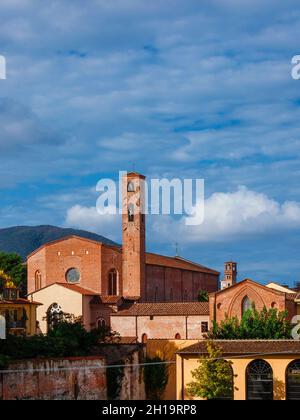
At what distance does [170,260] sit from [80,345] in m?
42.8

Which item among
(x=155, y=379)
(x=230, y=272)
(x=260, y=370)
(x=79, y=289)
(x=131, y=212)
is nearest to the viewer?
(x=260, y=370)

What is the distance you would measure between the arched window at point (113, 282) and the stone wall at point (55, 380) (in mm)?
32707

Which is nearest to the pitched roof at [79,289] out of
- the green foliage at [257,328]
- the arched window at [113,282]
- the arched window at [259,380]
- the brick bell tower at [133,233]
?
the arched window at [113,282]

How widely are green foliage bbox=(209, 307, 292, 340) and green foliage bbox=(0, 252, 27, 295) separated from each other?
1223 inches

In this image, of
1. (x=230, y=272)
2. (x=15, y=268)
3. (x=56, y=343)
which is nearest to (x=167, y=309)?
(x=15, y=268)

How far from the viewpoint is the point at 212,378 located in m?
38.1

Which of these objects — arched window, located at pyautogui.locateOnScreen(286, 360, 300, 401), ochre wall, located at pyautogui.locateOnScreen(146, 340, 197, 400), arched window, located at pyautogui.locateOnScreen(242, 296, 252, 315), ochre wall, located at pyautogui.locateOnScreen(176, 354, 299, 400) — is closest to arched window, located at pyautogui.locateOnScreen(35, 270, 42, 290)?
arched window, located at pyautogui.locateOnScreen(242, 296, 252, 315)

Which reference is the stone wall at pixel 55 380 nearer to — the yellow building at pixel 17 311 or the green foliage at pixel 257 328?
the yellow building at pixel 17 311

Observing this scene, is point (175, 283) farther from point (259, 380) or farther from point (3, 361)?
point (3, 361)

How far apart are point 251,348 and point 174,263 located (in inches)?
1604

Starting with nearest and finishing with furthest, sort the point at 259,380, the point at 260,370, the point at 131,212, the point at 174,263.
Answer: the point at 259,380 → the point at 260,370 → the point at 131,212 → the point at 174,263

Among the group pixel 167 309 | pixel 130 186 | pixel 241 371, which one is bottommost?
pixel 241 371

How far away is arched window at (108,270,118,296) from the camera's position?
6894 cm

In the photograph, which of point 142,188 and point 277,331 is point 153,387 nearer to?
point 277,331
